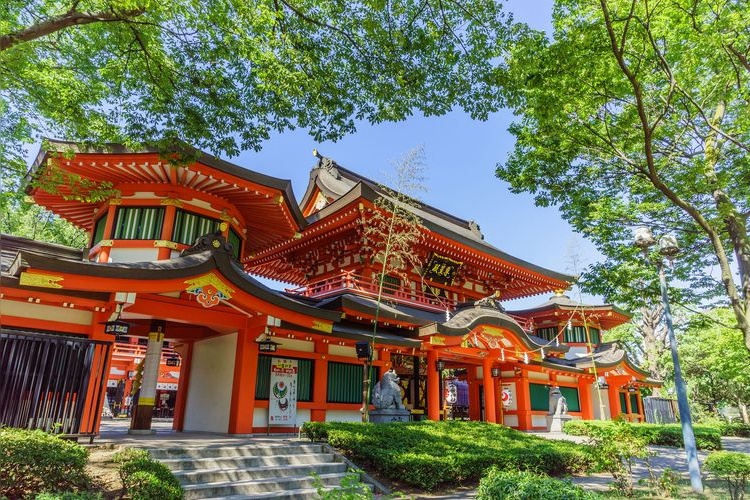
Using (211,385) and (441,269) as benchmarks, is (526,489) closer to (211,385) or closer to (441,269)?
(211,385)

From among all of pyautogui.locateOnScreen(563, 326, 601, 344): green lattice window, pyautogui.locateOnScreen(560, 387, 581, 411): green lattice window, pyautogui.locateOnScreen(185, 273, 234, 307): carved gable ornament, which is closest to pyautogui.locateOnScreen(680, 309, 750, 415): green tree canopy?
pyautogui.locateOnScreen(563, 326, 601, 344): green lattice window

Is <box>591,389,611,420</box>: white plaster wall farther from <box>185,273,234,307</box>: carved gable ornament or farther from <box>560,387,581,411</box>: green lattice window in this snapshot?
<box>185,273,234,307</box>: carved gable ornament

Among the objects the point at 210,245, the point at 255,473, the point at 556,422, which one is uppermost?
the point at 210,245

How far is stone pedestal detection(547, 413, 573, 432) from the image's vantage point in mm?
19672

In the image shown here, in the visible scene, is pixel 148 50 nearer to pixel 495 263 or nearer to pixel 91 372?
pixel 91 372

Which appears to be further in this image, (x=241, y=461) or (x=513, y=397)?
(x=513, y=397)

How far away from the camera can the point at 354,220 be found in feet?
49.6

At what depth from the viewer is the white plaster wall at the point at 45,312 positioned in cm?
855

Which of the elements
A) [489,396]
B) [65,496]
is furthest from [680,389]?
[65,496]

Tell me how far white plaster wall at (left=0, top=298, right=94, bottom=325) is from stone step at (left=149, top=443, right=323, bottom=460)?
3.71 meters

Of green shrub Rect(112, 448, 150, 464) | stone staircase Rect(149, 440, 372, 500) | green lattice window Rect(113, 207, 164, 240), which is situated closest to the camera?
green shrub Rect(112, 448, 150, 464)

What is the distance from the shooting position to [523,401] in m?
19.6

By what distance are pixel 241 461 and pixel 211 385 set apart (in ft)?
15.5

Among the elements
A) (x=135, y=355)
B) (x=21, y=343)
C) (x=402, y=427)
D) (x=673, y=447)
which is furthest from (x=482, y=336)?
(x=135, y=355)
